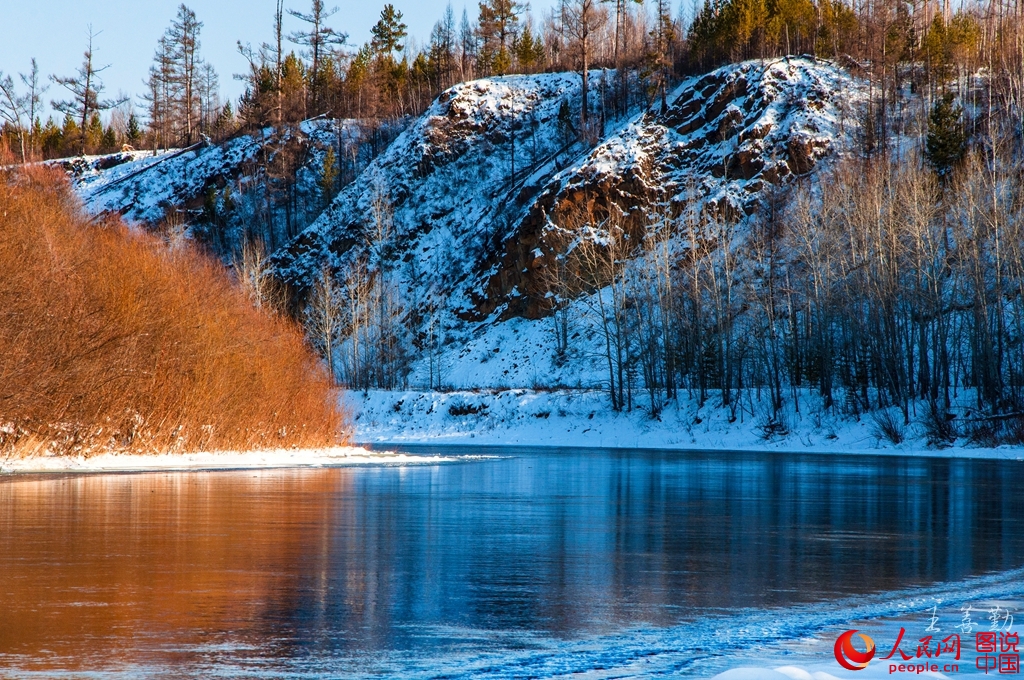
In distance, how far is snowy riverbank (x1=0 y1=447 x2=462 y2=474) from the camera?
23.5m

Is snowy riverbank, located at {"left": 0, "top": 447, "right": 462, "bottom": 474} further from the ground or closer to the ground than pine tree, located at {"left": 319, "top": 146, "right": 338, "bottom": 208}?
closer to the ground

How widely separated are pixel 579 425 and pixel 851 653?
148 feet

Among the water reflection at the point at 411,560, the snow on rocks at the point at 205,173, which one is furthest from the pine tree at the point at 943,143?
the snow on rocks at the point at 205,173

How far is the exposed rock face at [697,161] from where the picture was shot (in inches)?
2857

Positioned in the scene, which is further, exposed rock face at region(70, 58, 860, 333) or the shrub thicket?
exposed rock face at region(70, 58, 860, 333)

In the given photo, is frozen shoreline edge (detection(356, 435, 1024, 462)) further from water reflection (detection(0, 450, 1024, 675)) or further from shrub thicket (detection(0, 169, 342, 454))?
water reflection (detection(0, 450, 1024, 675))

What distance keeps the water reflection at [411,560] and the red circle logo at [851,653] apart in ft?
3.92

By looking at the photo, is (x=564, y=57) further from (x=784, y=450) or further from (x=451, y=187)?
(x=784, y=450)

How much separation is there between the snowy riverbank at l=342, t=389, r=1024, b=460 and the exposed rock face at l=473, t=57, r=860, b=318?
18.8 metres

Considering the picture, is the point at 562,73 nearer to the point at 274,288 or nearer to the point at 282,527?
the point at 274,288

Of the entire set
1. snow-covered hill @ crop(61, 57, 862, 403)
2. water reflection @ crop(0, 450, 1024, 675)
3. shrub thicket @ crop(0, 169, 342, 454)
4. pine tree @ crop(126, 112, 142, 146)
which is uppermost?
pine tree @ crop(126, 112, 142, 146)

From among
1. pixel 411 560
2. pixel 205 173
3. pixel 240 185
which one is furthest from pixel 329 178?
pixel 411 560

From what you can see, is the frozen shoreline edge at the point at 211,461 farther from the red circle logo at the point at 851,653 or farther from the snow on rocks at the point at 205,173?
the snow on rocks at the point at 205,173

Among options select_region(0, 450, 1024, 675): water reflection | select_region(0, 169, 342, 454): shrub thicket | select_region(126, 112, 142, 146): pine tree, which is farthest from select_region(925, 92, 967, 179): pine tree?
select_region(126, 112, 142, 146): pine tree
